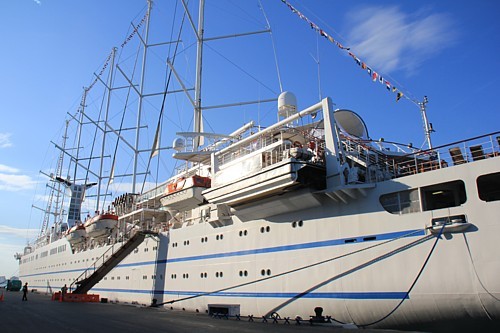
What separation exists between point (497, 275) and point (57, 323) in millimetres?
12824

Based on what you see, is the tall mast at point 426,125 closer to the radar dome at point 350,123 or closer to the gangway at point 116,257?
the radar dome at point 350,123

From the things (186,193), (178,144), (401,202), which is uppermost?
(178,144)

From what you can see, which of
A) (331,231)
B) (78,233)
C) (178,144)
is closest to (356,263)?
(331,231)

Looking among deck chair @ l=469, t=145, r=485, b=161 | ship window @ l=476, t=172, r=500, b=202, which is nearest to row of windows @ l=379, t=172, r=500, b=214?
ship window @ l=476, t=172, r=500, b=202

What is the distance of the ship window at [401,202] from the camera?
1190 cm

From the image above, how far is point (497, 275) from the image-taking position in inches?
383

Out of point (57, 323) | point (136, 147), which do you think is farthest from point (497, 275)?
point (136, 147)

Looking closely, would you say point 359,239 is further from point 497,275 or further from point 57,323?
point 57,323

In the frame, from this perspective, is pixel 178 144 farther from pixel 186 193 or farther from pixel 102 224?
pixel 102 224

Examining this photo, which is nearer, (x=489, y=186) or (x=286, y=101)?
(x=489, y=186)

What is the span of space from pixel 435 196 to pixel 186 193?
11236mm

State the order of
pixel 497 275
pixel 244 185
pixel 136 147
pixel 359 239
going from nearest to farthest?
1. pixel 497 275
2. pixel 359 239
3. pixel 244 185
4. pixel 136 147

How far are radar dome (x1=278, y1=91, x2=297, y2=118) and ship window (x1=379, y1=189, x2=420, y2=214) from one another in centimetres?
717

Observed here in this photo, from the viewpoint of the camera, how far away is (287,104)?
18.2 meters
